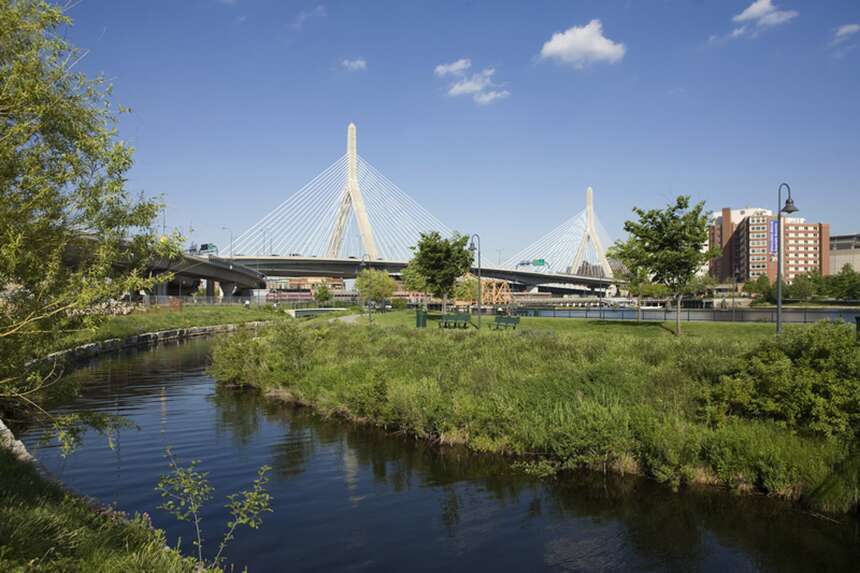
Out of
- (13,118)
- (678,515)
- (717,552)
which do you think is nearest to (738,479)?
(678,515)

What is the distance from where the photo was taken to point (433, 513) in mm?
11461

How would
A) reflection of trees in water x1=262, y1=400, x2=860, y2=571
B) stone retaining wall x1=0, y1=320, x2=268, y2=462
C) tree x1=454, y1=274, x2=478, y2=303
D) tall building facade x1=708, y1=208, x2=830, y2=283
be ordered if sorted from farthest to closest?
tall building facade x1=708, y1=208, x2=830, y2=283, tree x1=454, y1=274, x2=478, y2=303, stone retaining wall x1=0, y1=320, x2=268, y2=462, reflection of trees in water x1=262, y1=400, x2=860, y2=571

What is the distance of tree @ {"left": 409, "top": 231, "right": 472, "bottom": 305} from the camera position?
41500mm

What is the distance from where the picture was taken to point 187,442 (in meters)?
16.5

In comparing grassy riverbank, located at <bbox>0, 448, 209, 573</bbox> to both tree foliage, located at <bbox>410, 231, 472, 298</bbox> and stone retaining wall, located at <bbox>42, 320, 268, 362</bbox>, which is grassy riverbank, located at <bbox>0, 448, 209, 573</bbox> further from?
tree foliage, located at <bbox>410, 231, 472, 298</bbox>

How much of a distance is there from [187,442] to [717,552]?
13.2 metres

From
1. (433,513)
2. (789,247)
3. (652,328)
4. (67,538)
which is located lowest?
(433,513)

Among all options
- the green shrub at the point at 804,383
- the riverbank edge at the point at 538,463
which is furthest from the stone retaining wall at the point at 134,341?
the green shrub at the point at 804,383

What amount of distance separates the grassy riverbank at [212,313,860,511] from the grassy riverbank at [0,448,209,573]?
8.39 metres

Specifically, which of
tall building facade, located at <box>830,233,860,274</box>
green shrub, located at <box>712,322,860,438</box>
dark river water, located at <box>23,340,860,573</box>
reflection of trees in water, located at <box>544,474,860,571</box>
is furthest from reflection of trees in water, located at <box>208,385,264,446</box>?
tall building facade, located at <box>830,233,860,274</box>

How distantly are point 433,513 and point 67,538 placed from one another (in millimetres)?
6520

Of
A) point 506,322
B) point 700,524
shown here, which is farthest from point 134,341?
point 700,524

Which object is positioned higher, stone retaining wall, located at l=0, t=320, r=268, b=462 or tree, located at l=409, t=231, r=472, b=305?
tree, located at l=409, t=231, r=472, b=305

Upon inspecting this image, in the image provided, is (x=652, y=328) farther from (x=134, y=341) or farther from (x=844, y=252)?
(x=844, y=252)
